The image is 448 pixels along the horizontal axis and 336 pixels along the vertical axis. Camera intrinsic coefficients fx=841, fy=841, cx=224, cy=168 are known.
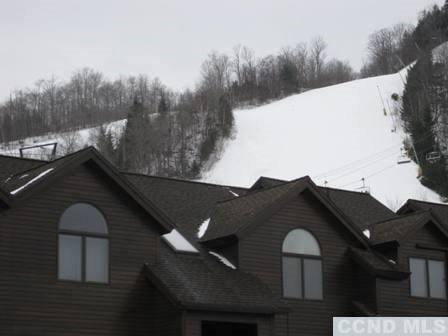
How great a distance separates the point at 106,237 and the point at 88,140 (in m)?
96.2

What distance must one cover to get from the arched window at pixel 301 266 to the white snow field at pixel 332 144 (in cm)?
4599

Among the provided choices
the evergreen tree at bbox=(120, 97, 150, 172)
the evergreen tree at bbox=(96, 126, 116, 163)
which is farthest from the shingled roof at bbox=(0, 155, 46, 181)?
the evergreen tree at bbox=(96, 126, 116, 163)

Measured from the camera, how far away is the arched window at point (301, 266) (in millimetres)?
24422

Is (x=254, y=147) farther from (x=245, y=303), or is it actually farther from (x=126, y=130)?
(x=245, y=303)

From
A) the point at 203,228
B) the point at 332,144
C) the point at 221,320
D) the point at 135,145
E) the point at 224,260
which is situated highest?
the point at 135,145

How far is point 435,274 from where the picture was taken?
27031 mm

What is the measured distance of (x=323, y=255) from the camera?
25125 millimetres

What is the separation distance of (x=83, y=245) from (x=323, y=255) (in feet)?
25.5

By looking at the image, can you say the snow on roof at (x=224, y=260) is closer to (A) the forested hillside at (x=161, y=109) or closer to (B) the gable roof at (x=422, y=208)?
(B) the gable roof at (x=422, y=208)

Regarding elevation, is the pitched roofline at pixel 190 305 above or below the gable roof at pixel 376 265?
below

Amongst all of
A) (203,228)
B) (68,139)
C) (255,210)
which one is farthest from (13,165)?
(68,139)

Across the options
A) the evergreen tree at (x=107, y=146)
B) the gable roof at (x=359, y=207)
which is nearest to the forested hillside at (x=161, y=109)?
the evergreen tree at (x=107, y=146)

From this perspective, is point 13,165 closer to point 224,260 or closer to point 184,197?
point 184,197

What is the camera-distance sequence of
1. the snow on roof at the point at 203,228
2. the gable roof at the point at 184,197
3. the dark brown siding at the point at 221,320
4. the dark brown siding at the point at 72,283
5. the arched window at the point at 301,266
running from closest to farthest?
the dark brown siding at the point at 72,283, the dark brown siding at the point at 221,320, the arched window at the point at 301,266, the snow on roof at the point at 203,228, the gable roof at the point at 184,197
